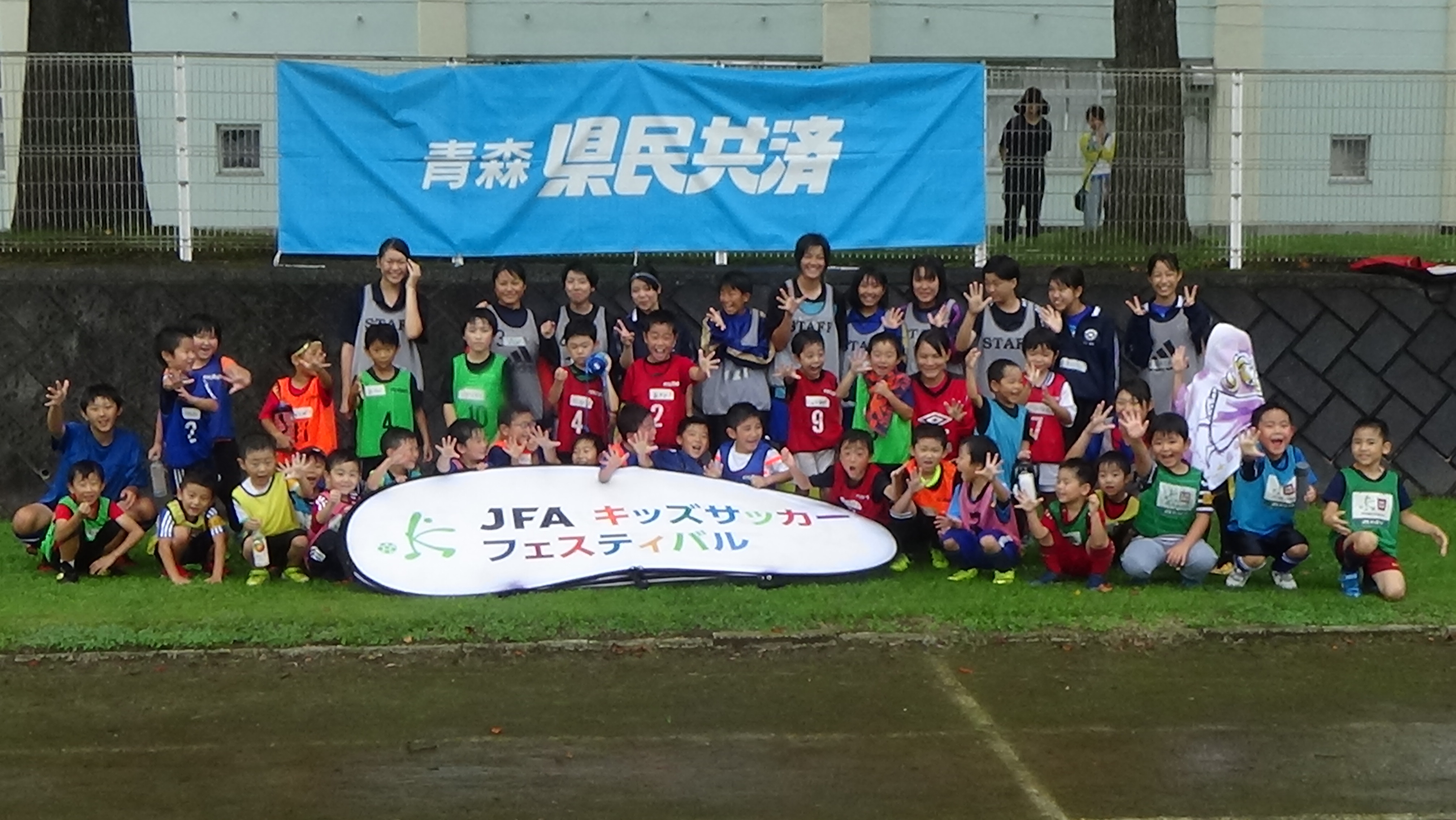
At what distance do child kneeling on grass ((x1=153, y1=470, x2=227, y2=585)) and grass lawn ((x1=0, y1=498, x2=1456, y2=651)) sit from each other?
3.8 inches

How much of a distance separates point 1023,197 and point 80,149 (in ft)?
19.2

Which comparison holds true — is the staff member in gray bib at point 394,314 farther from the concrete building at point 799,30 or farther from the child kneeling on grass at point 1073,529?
the concrete building at point 799,30

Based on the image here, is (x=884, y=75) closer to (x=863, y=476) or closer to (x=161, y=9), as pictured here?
(x=863, y=476)

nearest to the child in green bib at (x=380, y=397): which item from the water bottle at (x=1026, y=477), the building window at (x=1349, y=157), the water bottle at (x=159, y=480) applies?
the water bottle at (x=159, y=480)

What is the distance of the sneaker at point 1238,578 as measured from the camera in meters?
7.96

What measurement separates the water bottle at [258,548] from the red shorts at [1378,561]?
5195mm

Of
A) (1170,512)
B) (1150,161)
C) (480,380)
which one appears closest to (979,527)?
(1170,512)

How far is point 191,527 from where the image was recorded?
8.24m

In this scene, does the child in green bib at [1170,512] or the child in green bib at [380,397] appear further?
the child in green bib at [380,397]

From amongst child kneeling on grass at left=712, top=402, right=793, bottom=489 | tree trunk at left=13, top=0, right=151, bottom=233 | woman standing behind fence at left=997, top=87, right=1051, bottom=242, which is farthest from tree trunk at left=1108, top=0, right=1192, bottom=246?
tree trunk at left=13, top=0, right=151, bottom=233

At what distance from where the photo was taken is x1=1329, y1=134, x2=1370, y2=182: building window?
10.4m

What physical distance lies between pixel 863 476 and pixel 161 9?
17017mm

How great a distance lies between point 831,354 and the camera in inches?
350

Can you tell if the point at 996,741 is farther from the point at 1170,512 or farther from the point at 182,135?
the point at 182,135
